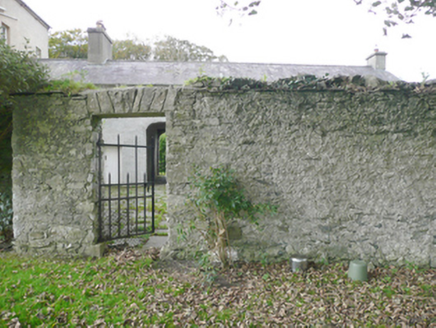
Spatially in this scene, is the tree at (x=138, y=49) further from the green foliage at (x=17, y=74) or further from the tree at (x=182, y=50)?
the green foliage at (x=17, y=74)

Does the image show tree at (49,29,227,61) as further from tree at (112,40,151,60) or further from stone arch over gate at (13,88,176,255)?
stone arch over gate at (13,88,176,255)

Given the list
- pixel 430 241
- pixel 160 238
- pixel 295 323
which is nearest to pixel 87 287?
pixel 160 238

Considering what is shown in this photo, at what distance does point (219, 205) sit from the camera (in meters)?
3.47

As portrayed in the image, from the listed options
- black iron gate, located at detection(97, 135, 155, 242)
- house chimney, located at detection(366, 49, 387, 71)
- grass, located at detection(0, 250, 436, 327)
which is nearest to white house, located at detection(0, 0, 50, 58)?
black iron gate, located at detection(97, 135, 155, 242)

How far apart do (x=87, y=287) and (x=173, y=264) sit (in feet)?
3.45

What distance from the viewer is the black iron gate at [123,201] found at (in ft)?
13.1

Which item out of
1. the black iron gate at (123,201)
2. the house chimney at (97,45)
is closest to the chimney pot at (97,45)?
the house chimney at (97,45)

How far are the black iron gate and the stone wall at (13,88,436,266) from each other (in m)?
0.26

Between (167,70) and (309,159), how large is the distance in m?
7.74

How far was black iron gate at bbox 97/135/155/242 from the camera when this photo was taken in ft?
13.1

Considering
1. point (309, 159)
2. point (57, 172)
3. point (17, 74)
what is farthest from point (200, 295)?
point (17, 74)

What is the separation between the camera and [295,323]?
2.54m

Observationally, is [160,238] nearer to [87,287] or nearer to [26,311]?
[87,287]

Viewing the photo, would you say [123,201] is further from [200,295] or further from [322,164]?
[322,164]
